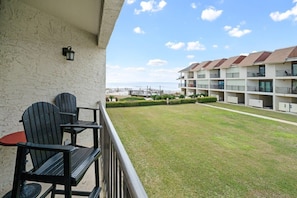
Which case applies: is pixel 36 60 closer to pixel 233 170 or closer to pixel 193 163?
pixel 193 163

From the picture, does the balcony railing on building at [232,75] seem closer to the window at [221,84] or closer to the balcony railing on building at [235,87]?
the balcony railing on building at [235,87]

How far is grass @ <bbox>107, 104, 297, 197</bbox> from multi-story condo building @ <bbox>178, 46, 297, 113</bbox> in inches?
258

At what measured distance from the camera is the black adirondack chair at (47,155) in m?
1.11

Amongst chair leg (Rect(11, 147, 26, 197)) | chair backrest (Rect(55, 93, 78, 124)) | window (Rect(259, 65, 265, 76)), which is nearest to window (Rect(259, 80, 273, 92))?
window (Rect(259, 65, 265, 76))

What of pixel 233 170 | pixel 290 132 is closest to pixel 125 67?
pixel 290 132

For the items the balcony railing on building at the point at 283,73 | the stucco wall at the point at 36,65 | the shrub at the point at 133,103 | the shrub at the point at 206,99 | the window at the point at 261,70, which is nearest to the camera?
the stucco wall at the point at 36,65

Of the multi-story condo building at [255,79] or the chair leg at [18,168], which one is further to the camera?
the multi-story condo building at [255,79]

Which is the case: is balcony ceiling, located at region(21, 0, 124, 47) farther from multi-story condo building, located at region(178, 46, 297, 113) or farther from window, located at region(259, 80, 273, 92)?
window, located at region(259, 80, 273, 92)

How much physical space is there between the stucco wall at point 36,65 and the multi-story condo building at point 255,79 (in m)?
17.5

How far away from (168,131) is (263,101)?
13.8 meters

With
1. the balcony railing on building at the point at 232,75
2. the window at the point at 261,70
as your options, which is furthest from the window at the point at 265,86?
the balcony railing on building at the point at 232,75

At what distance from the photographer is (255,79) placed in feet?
64.6

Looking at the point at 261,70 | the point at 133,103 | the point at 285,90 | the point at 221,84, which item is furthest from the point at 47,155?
the point at 221,84

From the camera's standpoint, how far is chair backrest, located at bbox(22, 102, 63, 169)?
1308 mm
